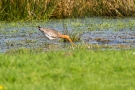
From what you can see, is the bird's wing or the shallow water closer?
the bird's wing

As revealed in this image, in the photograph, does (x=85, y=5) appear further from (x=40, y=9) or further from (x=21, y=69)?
(x=21, y=69)

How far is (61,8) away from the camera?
2061 cm

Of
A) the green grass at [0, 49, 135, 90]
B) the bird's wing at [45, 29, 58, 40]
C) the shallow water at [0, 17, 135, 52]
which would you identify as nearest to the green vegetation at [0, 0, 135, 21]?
the shallow water at [0, 17, 135, 52]

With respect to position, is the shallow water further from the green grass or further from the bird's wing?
the green grass

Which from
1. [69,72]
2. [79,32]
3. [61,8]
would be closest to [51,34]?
[79,32]

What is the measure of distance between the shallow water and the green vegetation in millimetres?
480

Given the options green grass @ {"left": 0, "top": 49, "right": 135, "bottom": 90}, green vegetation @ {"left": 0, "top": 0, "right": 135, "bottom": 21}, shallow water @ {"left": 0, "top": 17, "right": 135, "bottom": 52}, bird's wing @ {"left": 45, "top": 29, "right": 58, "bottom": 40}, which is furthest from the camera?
green vegetation @ {"left": 0, "top": 0, "right": 135, "bottom": 21}

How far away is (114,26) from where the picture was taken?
18.0 metres

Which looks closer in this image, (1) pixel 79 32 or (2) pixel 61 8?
(1) pixel 79 32

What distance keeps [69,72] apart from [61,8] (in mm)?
12866

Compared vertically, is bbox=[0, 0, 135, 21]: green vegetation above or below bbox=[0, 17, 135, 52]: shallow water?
above

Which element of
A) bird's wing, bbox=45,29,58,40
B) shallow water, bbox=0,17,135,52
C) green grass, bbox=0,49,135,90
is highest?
green grass, bbox=0,49,135,90

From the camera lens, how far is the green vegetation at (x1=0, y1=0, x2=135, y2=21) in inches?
741

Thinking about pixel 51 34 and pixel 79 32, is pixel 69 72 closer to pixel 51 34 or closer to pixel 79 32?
pixel 51 34
